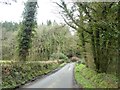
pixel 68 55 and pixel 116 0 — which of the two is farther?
pixel 68 55


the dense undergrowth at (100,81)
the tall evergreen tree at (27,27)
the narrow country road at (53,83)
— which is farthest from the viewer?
the tall evergreen tree at (27,27)

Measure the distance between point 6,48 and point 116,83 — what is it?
31318 millimetres

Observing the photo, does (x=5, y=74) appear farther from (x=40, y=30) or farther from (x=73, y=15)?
(x=40, y=30)

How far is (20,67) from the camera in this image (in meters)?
25.5

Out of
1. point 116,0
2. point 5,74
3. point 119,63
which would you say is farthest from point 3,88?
point 116,0

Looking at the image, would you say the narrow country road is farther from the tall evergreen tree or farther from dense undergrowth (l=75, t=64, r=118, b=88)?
the tall evergreen tree

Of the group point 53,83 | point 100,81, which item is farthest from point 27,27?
point 100,81

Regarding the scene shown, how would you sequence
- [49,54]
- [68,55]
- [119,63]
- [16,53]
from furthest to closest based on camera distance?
[68,55]
[49,54]
[16,53]
[119,63]

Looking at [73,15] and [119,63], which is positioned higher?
[73,15]

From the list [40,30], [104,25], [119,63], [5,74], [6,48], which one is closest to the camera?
[104,25]

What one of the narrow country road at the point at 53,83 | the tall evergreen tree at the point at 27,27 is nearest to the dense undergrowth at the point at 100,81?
the narrow country road at the point at 53,83

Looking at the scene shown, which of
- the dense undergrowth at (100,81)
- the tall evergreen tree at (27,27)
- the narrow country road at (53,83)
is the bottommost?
the narrow country road at (53,83)

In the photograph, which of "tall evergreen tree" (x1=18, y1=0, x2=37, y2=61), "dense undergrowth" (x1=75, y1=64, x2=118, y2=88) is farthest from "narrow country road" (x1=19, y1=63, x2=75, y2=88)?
"tall evergreen tree" (x1=18, y1=0, x2=37, y2=61)

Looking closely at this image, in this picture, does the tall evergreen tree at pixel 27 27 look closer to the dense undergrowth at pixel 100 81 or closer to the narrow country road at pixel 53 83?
the narrow country road at pixel 53 83
